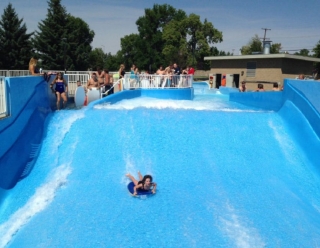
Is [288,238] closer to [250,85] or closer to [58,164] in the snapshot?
[58,164]

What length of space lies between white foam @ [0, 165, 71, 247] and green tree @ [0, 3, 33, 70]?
2953cm

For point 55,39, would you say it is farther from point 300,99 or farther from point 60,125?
point 300,99

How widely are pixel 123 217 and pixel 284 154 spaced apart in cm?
490

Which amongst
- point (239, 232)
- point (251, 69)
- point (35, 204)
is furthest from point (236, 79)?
point (35, 204)

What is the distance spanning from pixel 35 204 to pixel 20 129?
2359mm

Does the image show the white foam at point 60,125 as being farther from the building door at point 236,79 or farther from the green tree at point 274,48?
the green tree at point 274,48

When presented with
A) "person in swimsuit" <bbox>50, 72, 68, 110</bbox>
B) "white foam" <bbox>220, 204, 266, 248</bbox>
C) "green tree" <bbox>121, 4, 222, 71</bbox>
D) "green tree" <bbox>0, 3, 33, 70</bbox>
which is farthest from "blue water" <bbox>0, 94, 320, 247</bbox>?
"green tree" <bbox>121, 4, 222, 71</bbox>

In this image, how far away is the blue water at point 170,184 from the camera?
5789 millimetres

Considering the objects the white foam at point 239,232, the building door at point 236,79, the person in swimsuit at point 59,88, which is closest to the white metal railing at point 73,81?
the person in swimsuit at point 59,88

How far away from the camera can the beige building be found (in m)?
22.7

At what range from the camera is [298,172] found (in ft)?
26.8

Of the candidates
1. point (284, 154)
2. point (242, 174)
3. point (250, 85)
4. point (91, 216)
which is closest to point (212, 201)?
point (242, 174)

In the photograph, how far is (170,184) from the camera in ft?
24.0

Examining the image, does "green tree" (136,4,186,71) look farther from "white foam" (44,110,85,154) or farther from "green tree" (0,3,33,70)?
"white foam" (44,110,85,154)
